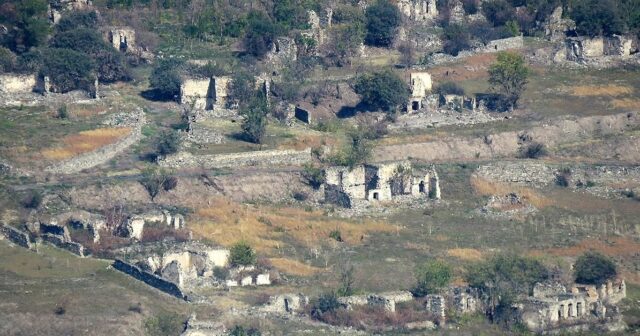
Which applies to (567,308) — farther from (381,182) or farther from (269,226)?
(381,182)

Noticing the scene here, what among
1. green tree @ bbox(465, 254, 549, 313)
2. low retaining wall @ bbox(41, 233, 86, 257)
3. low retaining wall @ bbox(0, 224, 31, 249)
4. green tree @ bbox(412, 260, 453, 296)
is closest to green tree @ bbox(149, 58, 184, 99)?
low retaining wall @ bbox(0, 224, 31, 249)

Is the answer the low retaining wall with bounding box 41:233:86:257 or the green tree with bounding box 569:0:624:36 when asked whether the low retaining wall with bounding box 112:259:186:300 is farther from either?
the green tree with bounding box 569:0:624:36

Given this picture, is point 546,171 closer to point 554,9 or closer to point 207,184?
point 207,184

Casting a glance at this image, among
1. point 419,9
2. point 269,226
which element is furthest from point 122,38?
point 269,226

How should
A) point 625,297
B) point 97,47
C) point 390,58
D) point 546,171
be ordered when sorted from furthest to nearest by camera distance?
point 390,58 → point 97,47 → point 546,171 → point 625,297

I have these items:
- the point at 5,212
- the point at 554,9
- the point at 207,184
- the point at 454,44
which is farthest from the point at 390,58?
the point at 5,212

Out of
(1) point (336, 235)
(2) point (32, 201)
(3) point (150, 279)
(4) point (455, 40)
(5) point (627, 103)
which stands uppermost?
(4) point (455, 40)
